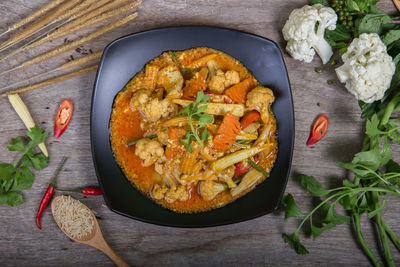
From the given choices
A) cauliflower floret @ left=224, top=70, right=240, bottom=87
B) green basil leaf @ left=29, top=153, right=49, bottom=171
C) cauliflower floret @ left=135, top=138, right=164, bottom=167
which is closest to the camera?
cauliflower floret @ left=135, top=138, right=164, bottom=167

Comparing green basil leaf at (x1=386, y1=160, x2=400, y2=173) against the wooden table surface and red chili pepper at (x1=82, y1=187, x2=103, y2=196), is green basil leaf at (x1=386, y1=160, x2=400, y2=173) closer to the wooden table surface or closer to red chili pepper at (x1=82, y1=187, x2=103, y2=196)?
the wooden table surface

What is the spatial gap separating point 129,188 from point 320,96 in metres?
2.06

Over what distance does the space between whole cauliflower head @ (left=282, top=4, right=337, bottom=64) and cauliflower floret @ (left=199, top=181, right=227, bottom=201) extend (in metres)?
1.42

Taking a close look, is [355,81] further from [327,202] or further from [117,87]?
[117,87]

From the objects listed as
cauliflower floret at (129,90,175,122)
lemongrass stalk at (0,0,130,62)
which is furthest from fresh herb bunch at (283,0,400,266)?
lemongrass stalk at (0,0,130,62)

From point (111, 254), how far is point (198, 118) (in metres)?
1.57

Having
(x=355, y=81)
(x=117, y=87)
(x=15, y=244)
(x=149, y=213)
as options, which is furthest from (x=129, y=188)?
(x=355, y=81)

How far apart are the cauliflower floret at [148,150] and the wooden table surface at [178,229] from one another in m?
0.62

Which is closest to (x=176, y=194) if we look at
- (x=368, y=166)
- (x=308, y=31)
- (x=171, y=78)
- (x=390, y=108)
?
(x=171, y=78)

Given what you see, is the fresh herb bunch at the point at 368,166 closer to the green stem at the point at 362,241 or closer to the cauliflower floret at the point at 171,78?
the green stem at the point at 362,241

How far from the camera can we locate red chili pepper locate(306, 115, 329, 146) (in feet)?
10.2

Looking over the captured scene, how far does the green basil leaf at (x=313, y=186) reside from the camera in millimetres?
2914

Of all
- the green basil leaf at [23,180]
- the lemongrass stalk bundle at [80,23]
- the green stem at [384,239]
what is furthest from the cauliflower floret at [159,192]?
the green stem at [384,239]

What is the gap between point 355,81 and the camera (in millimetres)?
2801
